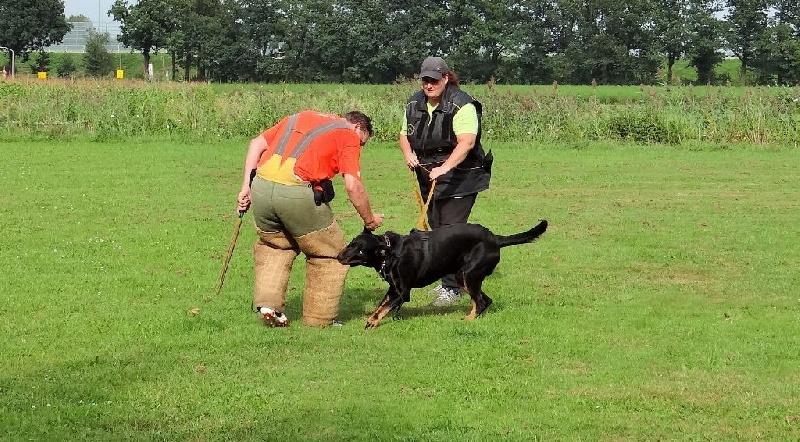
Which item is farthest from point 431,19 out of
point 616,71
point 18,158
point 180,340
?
point 180,340

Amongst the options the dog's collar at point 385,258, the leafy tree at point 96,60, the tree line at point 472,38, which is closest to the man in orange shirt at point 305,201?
the dog's collar at point 385,258

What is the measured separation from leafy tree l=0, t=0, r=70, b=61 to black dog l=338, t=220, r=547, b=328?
8705 cm

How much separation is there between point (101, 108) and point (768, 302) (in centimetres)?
1947

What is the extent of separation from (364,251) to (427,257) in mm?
554

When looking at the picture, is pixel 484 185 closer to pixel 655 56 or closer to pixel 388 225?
pixel 388 225

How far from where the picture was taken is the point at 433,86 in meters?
8.30

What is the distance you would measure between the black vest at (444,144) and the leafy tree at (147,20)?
242 feet

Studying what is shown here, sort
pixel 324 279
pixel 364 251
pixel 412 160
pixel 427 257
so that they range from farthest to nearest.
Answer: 1. pixel 412 160
2. pixel 427 257
3. pixel 324 279
4. pixel 364 251

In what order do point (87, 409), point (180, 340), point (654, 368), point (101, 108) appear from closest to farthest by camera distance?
point (87, 409), point (654, 368), point (180, 340), point (101, 108)

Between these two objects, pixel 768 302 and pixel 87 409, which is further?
pixel 768 302

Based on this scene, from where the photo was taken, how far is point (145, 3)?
3184 inches

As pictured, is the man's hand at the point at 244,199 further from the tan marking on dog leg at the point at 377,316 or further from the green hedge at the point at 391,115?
the green hedge at the point at 391,115

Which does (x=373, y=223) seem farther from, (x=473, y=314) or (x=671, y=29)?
(x=671, y=29)

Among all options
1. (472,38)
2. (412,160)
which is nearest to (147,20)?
(472,38)
